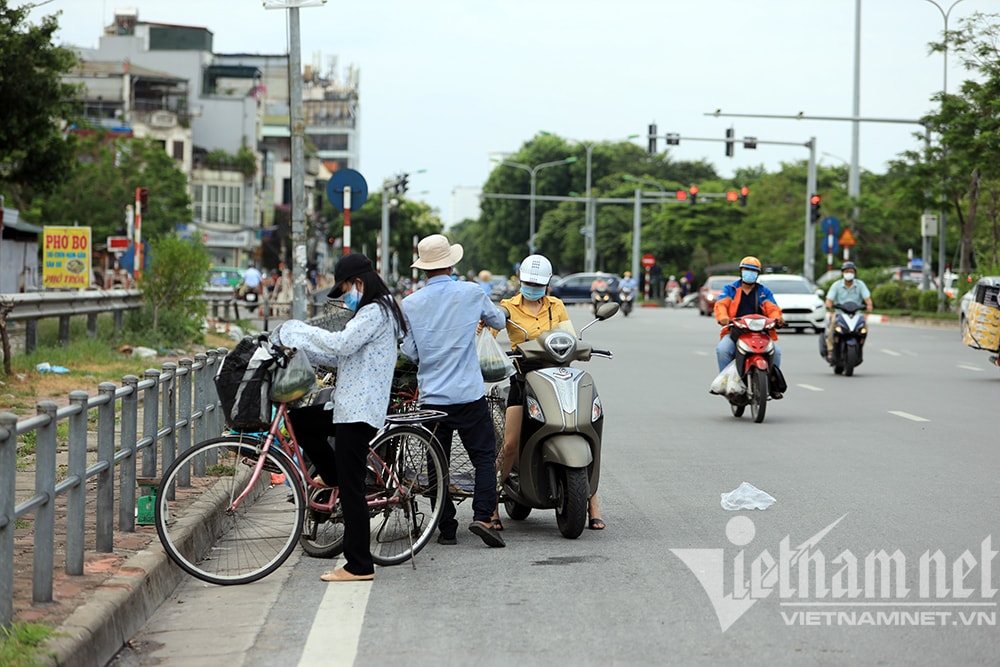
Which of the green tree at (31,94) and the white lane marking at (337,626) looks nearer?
the white lane marking at (337,626)

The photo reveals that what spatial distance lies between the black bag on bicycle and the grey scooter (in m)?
1.69

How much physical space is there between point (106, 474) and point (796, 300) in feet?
106

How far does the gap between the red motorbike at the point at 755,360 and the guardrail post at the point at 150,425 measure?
26.4 feet

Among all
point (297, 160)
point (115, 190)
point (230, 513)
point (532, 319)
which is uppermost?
point (115, 190)

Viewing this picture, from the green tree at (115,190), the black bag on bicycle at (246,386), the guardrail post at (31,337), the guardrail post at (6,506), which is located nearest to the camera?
the guardrail post at (6,506)

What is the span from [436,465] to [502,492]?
0.80m

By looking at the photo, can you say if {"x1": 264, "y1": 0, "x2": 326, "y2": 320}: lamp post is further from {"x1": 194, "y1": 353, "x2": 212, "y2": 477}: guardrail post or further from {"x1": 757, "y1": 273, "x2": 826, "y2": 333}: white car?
{"x1": 757, "y1": 273, "x2": 826, "y2": 333}: white car

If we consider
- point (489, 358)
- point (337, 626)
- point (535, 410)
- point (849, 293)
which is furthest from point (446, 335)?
point (849, 293)

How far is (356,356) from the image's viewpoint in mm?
6922

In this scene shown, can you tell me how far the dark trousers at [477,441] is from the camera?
7695 millimetres

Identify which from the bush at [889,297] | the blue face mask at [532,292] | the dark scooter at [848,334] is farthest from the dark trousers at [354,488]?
the bush at [889,297]

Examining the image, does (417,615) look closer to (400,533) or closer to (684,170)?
(400,533)

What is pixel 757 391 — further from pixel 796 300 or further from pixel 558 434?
pixel 796 300

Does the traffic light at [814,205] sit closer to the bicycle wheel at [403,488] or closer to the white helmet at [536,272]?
the white helmet at [536,272]
